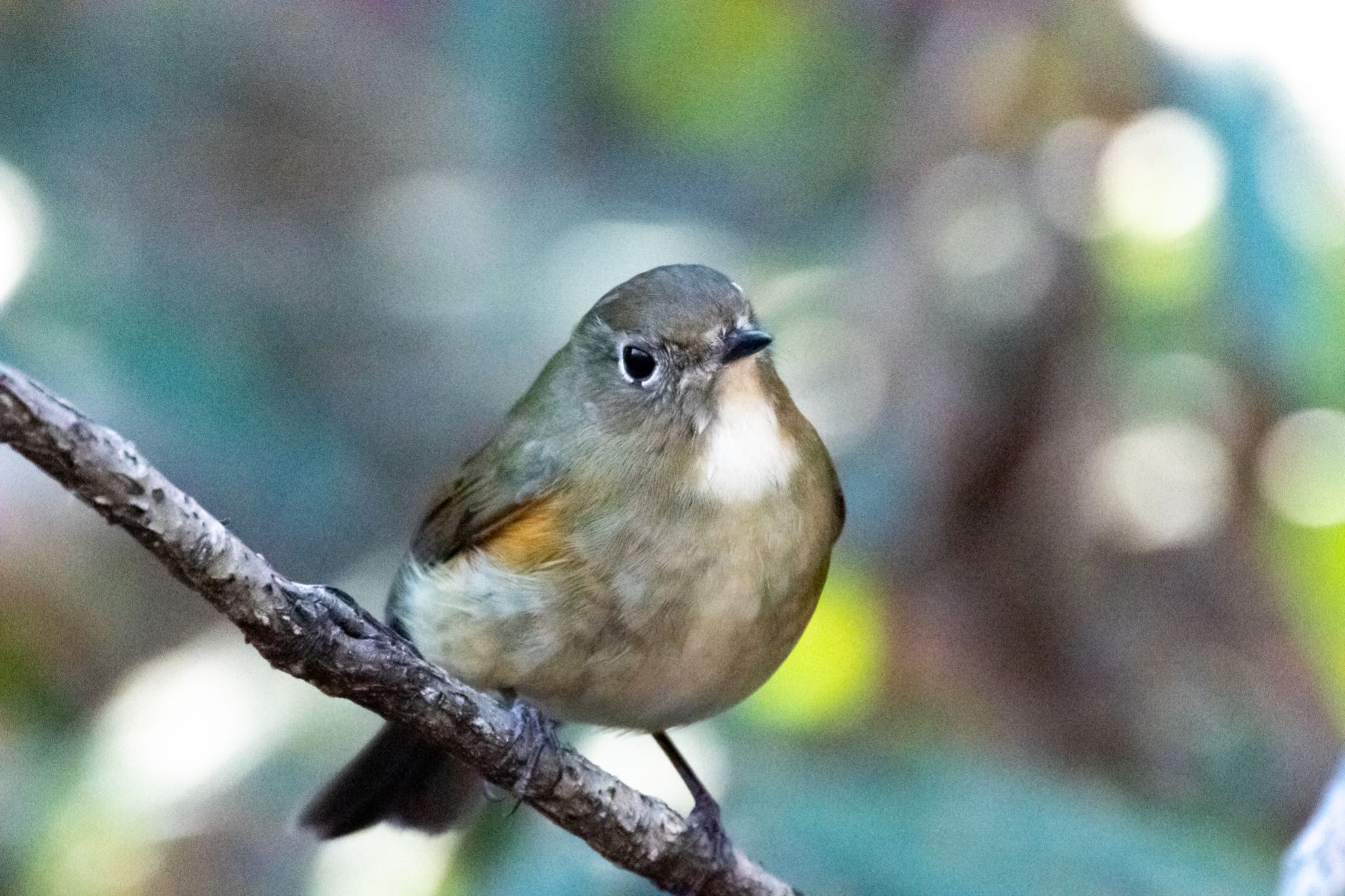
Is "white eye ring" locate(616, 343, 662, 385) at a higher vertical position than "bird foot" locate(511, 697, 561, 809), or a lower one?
higher

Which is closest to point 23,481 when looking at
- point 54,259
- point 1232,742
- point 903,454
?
point 54,259

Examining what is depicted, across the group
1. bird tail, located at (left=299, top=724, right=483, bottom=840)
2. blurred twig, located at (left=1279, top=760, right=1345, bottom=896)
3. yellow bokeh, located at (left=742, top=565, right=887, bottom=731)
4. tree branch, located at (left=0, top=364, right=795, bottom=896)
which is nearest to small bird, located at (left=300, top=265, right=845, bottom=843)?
tree branch, located at (left=0, top=364, right=795, bottom=896)

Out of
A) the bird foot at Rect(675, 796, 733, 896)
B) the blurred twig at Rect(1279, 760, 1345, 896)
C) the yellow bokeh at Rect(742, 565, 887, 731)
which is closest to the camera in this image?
the blurred twig at Rect(1279, 760, 1345, 896)

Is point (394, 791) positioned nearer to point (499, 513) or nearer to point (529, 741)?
point (499, 513)

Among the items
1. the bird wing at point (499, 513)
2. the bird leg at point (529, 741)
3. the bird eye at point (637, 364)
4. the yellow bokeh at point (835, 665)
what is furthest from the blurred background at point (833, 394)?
the bird eye at point (637, 364)

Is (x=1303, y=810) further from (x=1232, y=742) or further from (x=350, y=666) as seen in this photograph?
(x=350, y=666)

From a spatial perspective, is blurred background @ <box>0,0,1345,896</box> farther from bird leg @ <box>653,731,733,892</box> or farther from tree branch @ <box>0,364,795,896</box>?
tree branch @ <box>0,364,795,896</box>

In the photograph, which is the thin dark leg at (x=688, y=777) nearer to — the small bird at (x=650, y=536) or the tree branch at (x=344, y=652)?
the small bird at (x=650, y=536)

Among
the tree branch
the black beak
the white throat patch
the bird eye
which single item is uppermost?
the black beak
